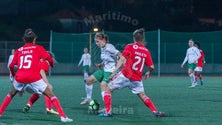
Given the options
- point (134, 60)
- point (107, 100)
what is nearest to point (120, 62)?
point (134, 60)

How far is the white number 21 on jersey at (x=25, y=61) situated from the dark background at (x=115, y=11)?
127 ft

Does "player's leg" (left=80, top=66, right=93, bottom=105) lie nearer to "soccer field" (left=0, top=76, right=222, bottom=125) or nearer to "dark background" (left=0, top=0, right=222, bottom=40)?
"soccer field" (left=0, top=76, right=222, bottom=125)

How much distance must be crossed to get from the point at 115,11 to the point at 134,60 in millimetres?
39665

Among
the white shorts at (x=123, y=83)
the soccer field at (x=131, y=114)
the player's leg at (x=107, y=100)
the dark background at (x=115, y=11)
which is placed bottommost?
the soccer field at (x=131, y=114)

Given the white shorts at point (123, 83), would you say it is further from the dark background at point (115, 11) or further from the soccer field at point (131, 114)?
the dark background at point (115, 11)

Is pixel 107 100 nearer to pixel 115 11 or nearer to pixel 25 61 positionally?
pixel 25 61

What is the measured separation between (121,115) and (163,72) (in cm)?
2801

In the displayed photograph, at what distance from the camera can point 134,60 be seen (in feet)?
37.8

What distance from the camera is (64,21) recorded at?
167 ft

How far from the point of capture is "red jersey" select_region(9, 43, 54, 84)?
34.4ft

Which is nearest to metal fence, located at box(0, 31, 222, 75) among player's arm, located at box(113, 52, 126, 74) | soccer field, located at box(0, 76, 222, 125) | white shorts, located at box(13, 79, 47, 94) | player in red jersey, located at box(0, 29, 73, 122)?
soccer field, located at box(0, 76, 222, 125)

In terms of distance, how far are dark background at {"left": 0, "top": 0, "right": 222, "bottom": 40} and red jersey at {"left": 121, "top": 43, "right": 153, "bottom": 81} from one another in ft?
124

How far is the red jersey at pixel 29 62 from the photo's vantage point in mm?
10500

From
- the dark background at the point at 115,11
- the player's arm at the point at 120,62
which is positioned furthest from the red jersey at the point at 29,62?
the dark background at the point at 115,11
